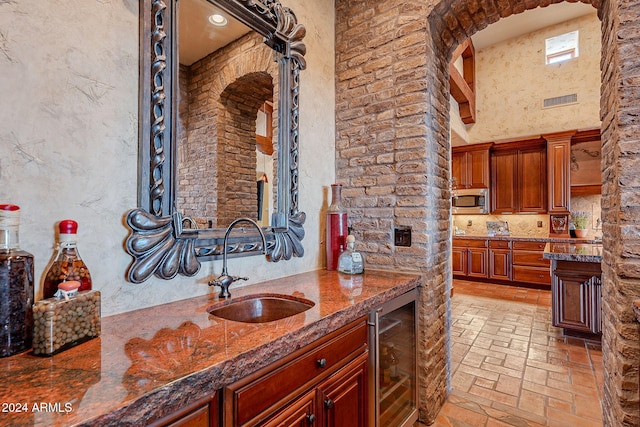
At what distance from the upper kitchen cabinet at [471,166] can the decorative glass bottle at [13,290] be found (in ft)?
21.2

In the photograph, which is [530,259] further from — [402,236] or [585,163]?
[402,236]

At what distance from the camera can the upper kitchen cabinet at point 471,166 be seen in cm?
619

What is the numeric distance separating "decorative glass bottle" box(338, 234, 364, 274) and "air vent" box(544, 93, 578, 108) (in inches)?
230

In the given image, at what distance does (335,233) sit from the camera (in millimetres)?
2102

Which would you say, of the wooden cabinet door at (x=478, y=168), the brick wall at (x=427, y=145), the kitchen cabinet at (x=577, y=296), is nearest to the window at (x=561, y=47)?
the wooden cabinet door at (x=478, y=168)

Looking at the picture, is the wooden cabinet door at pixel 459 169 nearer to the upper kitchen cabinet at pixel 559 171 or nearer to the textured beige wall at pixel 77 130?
the upper kitchen cabinet at pixel 559 171

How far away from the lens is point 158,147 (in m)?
1.25

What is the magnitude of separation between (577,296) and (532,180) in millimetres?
A: 3413

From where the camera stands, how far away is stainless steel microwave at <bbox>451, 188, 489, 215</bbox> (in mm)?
6215

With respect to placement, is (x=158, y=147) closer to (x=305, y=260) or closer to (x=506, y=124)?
(x=305, y=260)

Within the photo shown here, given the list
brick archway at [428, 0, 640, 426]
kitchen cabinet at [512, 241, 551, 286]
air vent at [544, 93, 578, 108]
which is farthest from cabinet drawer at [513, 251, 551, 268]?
brick archway at [428, 0, 640, 426]

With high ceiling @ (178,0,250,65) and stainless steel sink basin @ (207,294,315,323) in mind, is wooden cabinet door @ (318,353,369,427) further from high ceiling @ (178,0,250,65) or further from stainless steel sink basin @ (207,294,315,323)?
high ceiling @ (178,0,250,65)

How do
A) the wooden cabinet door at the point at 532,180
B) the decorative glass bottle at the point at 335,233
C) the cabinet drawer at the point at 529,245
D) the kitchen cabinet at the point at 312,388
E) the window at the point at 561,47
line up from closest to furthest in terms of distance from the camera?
the kitchen cabinet at the point at 312,388, the decorative glass bottle at the point at 335,233, the cabinet drawer at the point at 529,245, the window at the point at 561,47, the wooden cabinet door at the point at 532,180

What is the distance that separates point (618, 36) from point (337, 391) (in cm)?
199
